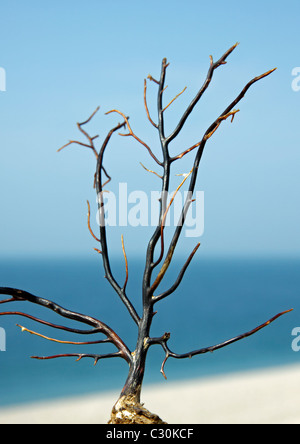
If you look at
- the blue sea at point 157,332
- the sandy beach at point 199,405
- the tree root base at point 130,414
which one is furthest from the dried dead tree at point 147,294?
the blue sea at point 157,332

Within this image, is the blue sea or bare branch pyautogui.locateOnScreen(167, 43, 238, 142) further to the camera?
the blue sea

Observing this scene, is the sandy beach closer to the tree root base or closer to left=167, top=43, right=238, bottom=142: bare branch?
the tree root base

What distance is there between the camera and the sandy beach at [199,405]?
14.2 ft

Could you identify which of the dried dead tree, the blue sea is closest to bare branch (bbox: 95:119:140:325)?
the dried dead tree

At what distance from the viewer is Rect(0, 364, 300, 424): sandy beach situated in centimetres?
432

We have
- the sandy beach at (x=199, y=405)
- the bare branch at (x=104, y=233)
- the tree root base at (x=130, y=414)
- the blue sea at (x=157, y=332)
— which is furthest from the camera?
the blue sea at (x=157, y=332)

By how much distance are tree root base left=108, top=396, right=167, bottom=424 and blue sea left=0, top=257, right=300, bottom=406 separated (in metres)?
3.90

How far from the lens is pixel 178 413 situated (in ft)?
14.6

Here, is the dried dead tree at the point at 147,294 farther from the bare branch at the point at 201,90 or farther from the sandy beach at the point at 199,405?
the sandy beach at the point at 199,405

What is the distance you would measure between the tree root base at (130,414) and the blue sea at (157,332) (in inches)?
153

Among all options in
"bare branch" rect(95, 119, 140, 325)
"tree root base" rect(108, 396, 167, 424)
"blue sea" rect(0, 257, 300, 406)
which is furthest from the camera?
"blue sea" rect(0, 257, 300, 406)

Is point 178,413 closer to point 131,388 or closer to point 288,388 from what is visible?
point 288,388

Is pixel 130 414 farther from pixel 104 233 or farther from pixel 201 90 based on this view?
pixel 201 90

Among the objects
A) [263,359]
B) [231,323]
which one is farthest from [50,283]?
[263,359]
